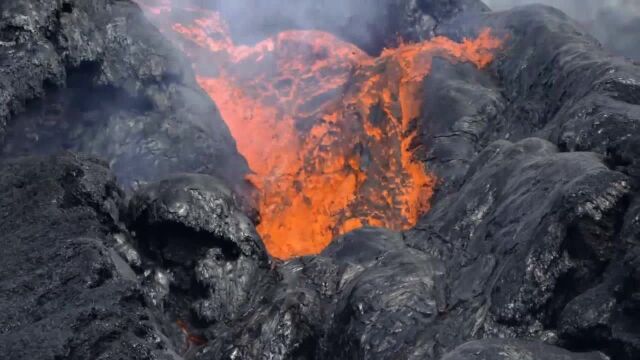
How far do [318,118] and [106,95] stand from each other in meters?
8.59

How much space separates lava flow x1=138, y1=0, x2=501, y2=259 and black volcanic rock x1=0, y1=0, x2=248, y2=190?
2.34m

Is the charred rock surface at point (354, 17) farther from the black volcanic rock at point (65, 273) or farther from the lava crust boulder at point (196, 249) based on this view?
the black volcanic rock at point (65, 273)

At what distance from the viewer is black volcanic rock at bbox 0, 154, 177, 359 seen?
11531mm

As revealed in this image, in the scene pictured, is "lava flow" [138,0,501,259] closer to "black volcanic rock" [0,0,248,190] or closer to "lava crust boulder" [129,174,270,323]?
"black volcanic rock" [0,0,248,190]

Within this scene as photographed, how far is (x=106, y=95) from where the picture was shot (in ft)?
81.9

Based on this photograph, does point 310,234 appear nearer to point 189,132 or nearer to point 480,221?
point 189,132

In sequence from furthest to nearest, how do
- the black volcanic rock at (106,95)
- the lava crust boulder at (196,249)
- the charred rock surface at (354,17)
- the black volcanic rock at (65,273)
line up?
the charred rock surface at (354,17)
the black volcanic rock at (106,95)
the lava crust boulder at (196,249)
the black volcanic rock at (65,273)

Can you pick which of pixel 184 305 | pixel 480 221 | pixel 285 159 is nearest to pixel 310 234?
pixel 285 159

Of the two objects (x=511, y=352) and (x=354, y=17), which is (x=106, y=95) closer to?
(x=354, y=17)

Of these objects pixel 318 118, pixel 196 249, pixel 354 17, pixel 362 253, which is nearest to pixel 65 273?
pixel 196 249

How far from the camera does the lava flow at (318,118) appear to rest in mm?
24359

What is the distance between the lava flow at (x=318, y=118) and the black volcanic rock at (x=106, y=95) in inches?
92.3

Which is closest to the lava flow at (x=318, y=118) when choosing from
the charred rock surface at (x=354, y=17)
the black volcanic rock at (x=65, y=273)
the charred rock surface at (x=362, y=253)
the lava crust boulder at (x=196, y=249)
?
the charred rock surface at (x=354, y=17)

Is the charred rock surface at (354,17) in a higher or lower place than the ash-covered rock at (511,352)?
lower
